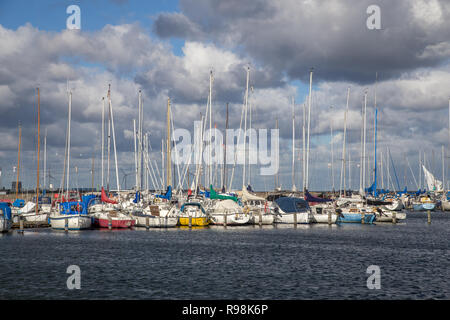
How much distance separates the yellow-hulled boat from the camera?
6550 centimetres

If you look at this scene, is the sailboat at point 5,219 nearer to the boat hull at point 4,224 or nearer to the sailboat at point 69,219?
the boat hull at point 4,224

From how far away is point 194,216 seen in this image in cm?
6562

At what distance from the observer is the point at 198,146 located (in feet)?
267

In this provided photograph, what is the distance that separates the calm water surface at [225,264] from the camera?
26656 millimetres

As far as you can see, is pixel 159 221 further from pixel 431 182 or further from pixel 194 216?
pixel 431 182

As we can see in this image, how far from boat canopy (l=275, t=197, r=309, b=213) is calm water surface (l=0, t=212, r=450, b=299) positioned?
8.64 meters

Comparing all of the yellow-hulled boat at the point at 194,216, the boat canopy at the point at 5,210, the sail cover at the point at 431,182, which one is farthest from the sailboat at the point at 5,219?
the sail cover at the point at 431,182

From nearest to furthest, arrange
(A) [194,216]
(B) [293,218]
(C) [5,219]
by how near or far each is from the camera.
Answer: (C) [5,219]
(A) [194,216]
(B) [293,218]

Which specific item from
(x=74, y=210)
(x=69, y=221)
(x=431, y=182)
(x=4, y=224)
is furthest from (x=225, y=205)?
(x=431, y=182)

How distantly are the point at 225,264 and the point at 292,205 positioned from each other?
1351 inches

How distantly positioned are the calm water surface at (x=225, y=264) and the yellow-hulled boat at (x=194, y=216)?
5.17m

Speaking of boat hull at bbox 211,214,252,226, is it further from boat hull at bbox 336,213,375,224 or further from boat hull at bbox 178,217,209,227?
boat hull at bbox 336,213,375,224
